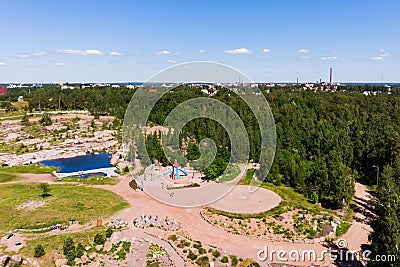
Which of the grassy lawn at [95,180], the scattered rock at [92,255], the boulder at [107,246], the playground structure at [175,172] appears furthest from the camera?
the playground structure at [175,172]

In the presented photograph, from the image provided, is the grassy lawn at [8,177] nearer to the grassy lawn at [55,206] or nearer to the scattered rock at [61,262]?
the grassy lawn at [55,206]

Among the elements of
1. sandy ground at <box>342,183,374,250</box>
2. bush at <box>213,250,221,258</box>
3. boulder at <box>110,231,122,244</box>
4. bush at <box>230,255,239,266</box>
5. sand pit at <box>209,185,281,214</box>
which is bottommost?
sandy ground at <box>342,183,374,250</box>

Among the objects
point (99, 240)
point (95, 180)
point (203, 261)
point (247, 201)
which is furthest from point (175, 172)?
point (203, 261)

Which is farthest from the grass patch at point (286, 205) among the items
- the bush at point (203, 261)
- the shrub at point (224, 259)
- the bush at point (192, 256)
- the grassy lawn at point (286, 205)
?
the bush at point (203, 261)

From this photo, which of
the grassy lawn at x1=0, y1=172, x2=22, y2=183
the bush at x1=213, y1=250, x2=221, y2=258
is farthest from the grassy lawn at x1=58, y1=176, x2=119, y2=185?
the bush at x1=213, y1=250, x2=221, y2=258

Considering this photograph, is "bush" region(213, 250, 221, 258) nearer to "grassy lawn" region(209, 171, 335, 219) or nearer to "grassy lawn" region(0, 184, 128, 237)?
"grassy lawn" region(209, 171, 335, 219)

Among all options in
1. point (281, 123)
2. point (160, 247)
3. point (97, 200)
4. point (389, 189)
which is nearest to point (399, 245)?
point (389, 189)

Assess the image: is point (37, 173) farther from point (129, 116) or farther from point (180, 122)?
point (180, 122)
